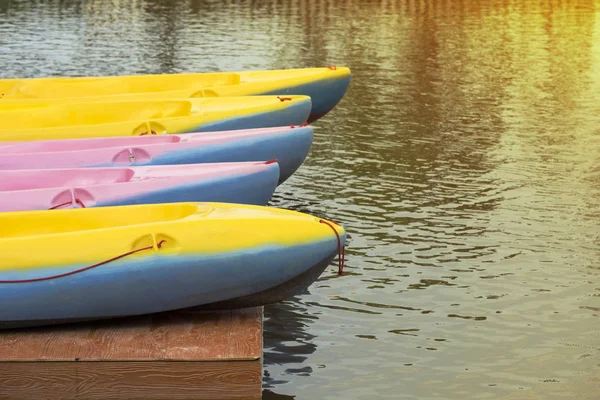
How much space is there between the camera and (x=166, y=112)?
10.5 metres

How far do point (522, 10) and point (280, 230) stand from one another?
2728 cm

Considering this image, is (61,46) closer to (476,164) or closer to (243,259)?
(476,164)

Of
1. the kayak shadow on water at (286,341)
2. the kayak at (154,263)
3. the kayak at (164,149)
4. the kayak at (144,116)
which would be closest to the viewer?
the kayak at (154,263)

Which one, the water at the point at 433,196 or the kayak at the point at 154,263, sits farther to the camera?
the water at the point at 433,196

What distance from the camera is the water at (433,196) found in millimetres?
7074

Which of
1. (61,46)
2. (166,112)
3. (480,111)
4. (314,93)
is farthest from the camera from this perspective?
(61,46)

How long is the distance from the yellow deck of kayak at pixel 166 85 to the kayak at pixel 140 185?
2.86 metres

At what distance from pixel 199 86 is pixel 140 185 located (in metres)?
4.17

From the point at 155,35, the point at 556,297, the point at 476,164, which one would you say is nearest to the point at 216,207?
the point at 556,297

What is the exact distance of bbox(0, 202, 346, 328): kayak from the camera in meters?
6.47

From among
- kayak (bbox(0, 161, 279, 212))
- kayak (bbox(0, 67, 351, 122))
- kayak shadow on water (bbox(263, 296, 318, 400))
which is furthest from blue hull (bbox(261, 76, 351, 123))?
kayak shadow on water (bbox(263, 296, 318, 400))

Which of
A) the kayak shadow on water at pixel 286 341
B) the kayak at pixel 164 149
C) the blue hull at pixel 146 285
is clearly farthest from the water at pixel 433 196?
the kayak at pixel 164 149

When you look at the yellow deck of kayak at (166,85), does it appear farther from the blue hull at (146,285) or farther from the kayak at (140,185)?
the blue hull at (146,285)

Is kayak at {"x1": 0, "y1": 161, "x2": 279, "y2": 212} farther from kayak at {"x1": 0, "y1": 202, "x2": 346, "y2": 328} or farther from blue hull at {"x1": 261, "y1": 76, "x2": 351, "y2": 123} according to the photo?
blue hull at {"x1": 261, "y1": 76, "x2": 351, "y2": 123}
